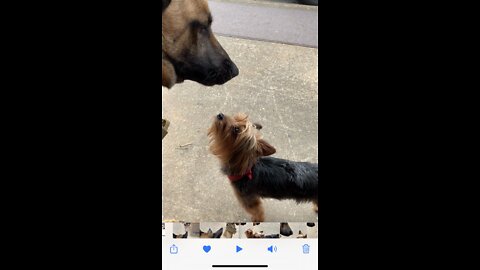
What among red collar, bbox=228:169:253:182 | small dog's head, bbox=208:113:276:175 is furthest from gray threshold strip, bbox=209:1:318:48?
red collar, bbox=228:169:253:182

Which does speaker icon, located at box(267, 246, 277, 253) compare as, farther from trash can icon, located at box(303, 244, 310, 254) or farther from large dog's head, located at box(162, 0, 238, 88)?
large dog's head, located at box(162, 0, 238, 88)

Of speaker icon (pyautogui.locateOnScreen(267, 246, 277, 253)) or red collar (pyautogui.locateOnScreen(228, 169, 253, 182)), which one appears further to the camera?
red collar (pyautogui.locateOnScreen(228, 169, 253, 182))

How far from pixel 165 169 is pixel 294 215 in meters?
0.50

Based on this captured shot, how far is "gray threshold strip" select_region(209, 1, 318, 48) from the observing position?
1610 mm

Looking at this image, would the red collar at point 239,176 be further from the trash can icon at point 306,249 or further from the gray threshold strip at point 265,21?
the gray threshold strip at point 265,21

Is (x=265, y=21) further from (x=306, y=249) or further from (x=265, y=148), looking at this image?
(x=306, y=249)

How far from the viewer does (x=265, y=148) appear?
65.3 inches

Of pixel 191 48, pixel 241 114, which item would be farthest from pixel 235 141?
pixel 191 48

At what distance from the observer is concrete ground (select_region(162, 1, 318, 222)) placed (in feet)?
5.26

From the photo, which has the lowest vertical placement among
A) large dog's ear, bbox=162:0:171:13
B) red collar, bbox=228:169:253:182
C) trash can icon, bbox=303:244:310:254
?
trash can icon, bbox=303:244:310:254

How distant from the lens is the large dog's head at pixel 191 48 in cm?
162

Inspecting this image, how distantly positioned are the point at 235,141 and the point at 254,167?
128 millimetres

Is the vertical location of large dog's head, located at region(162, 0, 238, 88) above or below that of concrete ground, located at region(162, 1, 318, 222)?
above

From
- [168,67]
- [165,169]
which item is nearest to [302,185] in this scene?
[165,169]
